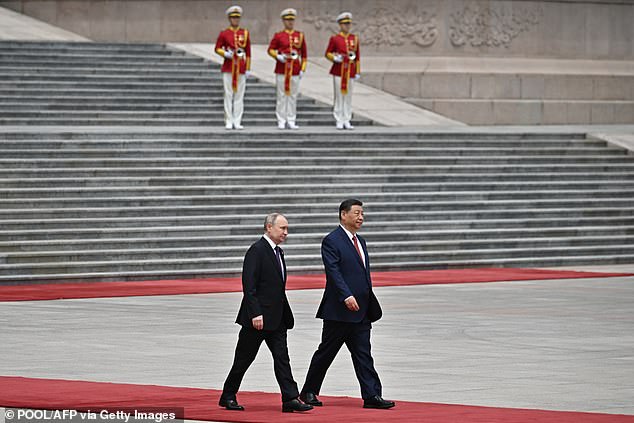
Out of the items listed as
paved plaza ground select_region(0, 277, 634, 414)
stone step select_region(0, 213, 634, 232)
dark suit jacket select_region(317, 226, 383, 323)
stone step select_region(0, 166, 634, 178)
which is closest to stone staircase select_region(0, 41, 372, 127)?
stone step select_region(0, 166, 634, 178)

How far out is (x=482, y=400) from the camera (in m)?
10.1

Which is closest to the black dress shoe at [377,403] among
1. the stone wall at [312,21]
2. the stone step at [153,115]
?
the stone step at [153,115]

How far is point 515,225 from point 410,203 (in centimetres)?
165

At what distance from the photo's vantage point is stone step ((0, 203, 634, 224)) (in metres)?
21.0

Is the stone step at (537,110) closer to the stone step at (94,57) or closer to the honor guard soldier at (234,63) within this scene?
the stone step at (94,57)

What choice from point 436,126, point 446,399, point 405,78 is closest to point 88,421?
point 446,399

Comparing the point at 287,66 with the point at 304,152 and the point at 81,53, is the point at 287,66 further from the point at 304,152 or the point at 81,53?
the point at 81,53

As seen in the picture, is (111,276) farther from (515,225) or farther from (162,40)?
(162,40)

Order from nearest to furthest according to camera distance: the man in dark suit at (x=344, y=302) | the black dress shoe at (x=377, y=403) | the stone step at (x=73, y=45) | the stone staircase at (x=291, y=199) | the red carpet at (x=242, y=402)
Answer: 1. the red carpet at (x=242, y=402)
2. the black dress shoe at (x=377, y=403)
3. the man in dark suit at (x=344, y=302)
4. the stone staircase at (x=291, y=199)
5. the stone step at (x=73, y=45)

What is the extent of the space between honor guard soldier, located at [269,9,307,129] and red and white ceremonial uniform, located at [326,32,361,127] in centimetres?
68

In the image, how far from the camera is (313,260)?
21266 millimetres

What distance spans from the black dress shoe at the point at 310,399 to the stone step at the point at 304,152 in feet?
43.7

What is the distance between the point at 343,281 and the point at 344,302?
0.16 meters

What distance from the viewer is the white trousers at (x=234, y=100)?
26.6 meters
